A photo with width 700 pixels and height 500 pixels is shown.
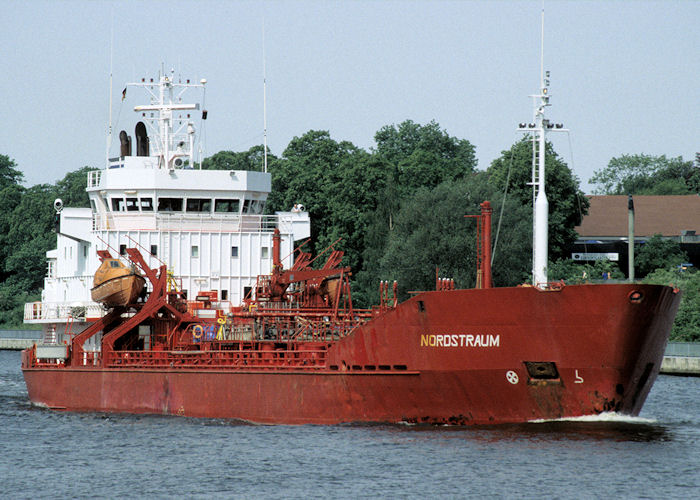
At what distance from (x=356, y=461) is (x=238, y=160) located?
6559 centimetres

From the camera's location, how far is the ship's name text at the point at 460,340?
26.2 m

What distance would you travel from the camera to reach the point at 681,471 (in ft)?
76.0

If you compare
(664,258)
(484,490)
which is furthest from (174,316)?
(664,258)

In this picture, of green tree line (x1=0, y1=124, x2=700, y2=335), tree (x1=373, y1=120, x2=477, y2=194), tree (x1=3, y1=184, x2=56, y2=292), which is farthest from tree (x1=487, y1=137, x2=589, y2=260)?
tree (x1=3, y1=184, x2=56, y2=292)

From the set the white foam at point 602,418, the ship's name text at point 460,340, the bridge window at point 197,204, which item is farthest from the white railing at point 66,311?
the white foam at point 602,418

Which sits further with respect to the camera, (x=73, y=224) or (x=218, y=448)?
(x=73, y=224)

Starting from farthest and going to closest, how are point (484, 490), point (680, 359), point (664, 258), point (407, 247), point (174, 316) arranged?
1. point (664, 258)
2. point (407, 247)
3. point (680, 359)
4. point (174, 316)
5. point (484, 490)

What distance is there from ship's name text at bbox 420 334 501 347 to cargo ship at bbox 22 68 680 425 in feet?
0.15

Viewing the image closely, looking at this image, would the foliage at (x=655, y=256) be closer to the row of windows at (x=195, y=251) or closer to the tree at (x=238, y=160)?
the tree at (x=238, y=160)

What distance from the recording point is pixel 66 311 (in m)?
36.0

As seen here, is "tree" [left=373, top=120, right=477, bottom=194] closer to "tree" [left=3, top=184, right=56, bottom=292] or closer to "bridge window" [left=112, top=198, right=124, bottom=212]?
"tree" [left=3, top=184, right=56, bottom=292]

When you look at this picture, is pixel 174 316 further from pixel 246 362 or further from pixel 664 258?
pixel 664 258

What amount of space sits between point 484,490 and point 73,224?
1900 centimetres

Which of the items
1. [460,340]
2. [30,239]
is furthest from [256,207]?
[30,239]
